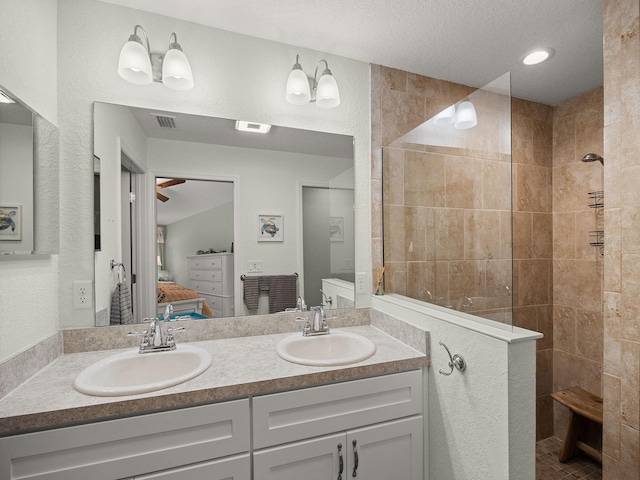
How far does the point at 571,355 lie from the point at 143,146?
311 centimetres

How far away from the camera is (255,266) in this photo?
5.67ft

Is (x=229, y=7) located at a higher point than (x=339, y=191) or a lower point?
higher

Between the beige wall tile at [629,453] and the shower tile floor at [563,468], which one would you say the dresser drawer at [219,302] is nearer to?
the beige wall tile at [629,453]

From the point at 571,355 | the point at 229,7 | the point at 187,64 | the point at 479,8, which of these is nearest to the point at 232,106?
the point at 187,64

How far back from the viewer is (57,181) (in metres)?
1.38

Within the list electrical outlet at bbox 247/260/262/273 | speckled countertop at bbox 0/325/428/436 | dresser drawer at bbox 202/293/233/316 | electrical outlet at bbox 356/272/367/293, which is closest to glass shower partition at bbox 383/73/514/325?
electrical outlet at bbox 356/272/367/293

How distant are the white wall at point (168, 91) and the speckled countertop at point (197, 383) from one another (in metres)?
0.38

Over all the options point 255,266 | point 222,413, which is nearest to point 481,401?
point 222,413

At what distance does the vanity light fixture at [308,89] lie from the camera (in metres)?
1.68

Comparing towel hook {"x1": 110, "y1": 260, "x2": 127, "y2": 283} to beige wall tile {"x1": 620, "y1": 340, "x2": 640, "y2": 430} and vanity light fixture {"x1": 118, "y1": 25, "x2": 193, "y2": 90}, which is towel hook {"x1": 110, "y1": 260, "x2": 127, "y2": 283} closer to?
vanity light fixture {"x1": 118, "y1": 25, "x2": 193, "y2": 90}

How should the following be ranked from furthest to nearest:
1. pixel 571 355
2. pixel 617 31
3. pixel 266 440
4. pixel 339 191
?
pixel 571 355 → pixel 339 191 → pixel 617 31 → pixel 266 440

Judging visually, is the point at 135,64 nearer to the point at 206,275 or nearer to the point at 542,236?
the point at 206,275

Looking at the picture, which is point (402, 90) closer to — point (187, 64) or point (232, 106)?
point (232, 106)

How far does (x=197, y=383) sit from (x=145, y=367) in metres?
0.41
